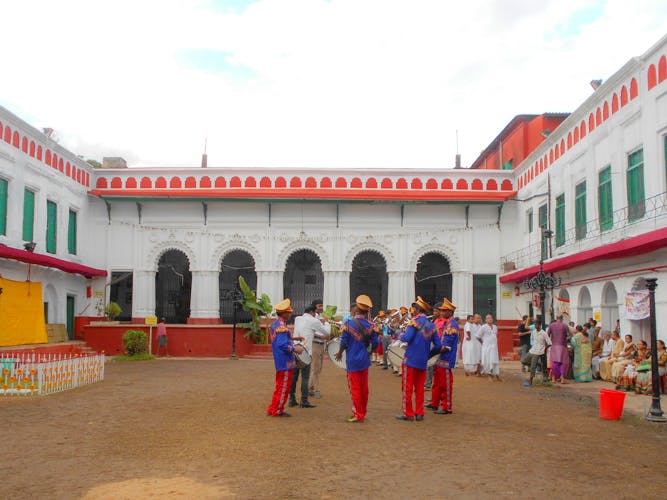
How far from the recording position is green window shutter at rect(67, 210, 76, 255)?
83.5ft

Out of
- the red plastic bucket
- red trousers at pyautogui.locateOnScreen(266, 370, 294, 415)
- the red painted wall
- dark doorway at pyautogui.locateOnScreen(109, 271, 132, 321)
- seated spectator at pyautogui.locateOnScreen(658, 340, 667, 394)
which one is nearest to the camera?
red trousers at pyautogui.locateOnScreen(266, 370, 294, 415)

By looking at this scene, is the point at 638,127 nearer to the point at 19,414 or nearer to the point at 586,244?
the point at 586,244

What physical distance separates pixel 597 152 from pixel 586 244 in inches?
105

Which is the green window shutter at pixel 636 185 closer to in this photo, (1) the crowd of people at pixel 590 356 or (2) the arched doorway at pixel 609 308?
(2) the arched doorway at pixel 609 308

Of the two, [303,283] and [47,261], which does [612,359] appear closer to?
[303,283]

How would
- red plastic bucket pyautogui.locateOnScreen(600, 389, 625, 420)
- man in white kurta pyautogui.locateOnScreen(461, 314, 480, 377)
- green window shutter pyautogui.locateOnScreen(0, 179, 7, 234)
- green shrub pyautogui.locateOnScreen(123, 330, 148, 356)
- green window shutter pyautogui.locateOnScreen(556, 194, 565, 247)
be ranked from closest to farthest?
1. red plastic bucket pyautogui.locateOnScreen(600, 389, 625, 420)
2. man in white kurta pyautogui.locateOnScreen(461, 314, 480, 377)
3. green window shutter pyautogui.locateOnScreen(0, 179, 7, 234)
4. green window shutter pyautogui.locateOnScreen(556, 194, 565, 247)
5. green shrub pyautogui.locateOnScreen(123, 330, 148, 356)

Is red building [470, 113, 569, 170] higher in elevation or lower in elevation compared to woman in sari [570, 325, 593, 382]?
higher

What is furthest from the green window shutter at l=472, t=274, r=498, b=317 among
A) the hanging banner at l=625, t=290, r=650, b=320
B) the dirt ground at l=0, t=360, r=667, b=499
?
the dirt ground at l=0, t=360, r=667, b=499

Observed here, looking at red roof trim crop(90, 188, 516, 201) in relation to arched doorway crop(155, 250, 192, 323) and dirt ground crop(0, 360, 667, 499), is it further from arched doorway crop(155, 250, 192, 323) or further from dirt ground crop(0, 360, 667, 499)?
dirt ground crop(0, 360, 667, 499)

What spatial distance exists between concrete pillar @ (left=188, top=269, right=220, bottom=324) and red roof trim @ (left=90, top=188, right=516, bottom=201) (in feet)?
10.6


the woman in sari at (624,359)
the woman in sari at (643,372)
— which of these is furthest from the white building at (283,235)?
the woman in sari at (643,372)

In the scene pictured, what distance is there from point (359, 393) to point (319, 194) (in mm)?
17735

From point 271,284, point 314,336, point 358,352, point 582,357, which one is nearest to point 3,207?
point 271,284

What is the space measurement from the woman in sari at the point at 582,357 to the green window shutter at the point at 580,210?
4780 millimetres
